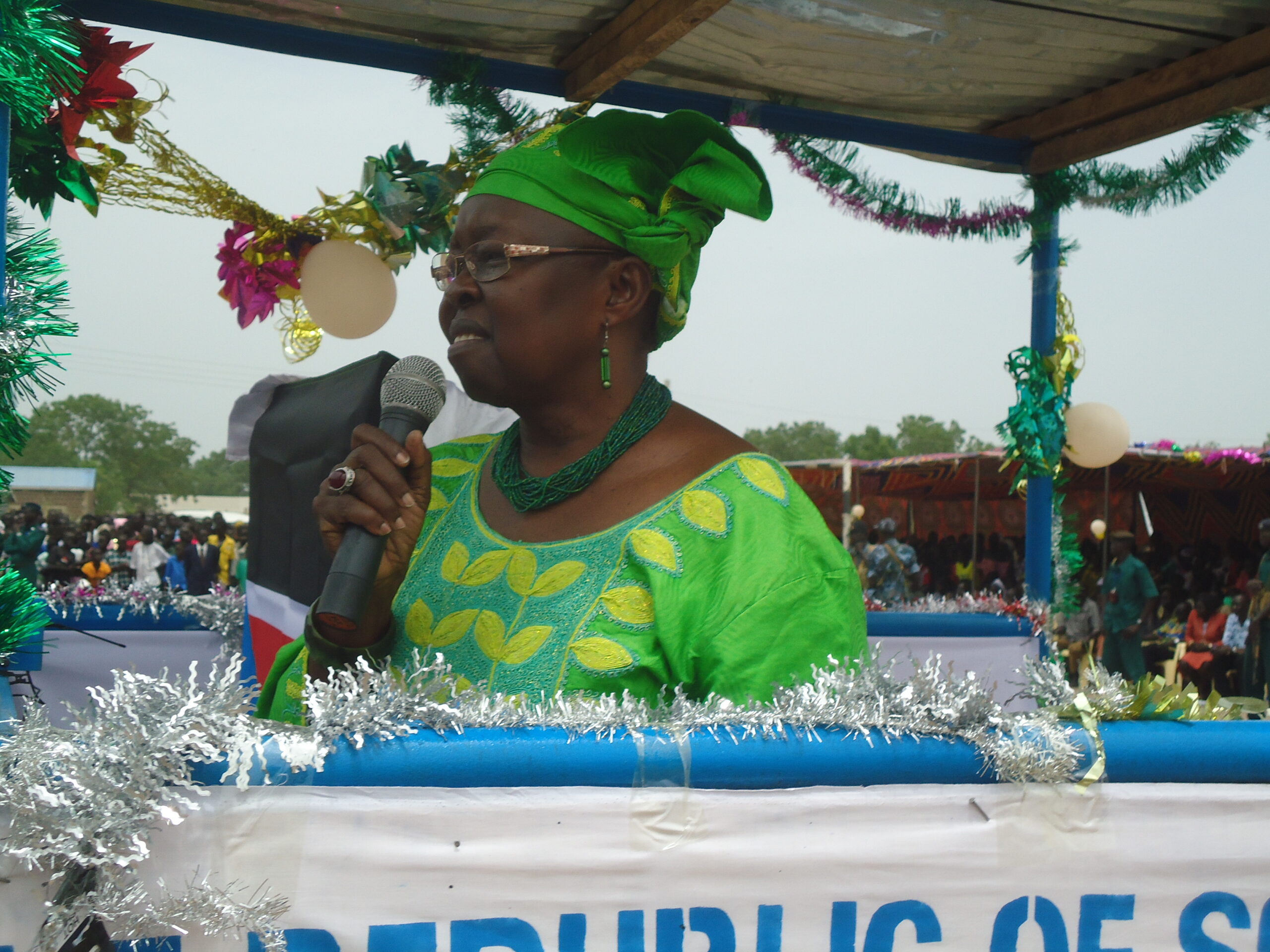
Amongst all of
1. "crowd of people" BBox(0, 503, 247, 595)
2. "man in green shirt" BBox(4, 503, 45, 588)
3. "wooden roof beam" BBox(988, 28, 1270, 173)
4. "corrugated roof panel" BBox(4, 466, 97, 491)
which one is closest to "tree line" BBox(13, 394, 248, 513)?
"corrugated roof panel" BBox(4, 466, 97, 491)

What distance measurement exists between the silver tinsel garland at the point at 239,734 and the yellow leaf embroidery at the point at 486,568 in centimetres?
52

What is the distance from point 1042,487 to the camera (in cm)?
498

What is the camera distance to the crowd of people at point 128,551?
10.6 metres

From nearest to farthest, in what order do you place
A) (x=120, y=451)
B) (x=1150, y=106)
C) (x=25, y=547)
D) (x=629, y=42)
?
(x=629, y=42) < (x=1150, y=106) < (x=25, y=547) < (x=120, y=451)

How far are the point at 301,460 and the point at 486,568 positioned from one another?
1097 millimetres

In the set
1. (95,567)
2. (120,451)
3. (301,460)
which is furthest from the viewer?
(120,451)

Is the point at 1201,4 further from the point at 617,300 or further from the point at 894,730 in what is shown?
the point at 894,730

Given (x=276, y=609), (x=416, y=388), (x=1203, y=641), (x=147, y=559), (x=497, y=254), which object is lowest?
(x=1203, y=641)

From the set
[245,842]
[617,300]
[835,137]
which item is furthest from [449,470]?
[835,137]

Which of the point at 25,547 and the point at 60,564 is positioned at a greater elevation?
the point at 25,547

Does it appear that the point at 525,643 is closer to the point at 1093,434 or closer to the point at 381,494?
the point at 381,494

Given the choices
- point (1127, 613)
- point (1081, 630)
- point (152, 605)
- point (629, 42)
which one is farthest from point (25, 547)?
point (1081, 630)

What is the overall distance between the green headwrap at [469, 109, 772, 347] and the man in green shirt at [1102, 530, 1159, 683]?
8.36 m

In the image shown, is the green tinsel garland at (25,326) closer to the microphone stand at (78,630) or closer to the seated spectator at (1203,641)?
the microphone stand at (78,630)
